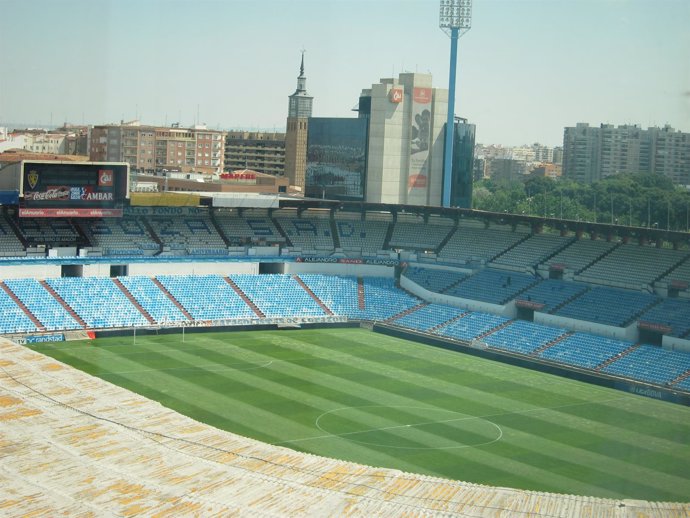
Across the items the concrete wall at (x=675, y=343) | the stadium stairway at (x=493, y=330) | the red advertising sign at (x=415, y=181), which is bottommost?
the stadium stairway at (x=493, y=330)

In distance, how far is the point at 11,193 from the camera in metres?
33.5

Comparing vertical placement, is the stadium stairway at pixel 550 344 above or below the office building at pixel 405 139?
below

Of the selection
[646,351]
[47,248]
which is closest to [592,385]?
[646,351]

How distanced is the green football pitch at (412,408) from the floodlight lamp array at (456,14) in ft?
45.8

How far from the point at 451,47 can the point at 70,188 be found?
16210 mm

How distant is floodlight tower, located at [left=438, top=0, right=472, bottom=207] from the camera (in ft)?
130

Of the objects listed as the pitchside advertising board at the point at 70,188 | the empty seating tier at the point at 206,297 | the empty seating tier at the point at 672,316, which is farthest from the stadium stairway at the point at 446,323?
the pitchside advertising board at the point at 70,188

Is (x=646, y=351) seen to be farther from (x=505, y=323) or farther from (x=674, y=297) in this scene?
(x=505, y=323)

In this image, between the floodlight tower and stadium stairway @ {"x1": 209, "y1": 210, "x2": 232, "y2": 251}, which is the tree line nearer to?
the floodlight tower

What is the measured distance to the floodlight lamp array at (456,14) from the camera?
39406mm

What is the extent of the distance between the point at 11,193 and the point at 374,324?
13.1 m

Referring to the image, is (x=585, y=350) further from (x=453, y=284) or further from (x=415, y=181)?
(x=415, y=181)

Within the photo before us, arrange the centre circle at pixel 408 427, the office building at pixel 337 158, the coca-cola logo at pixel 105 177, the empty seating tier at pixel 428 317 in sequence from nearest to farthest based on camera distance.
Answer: the centre circle at pixel 408 427 → the coca-cola logo at pixel 105 177 → the empty seating tier at pixel 428 317 → the office building at pixel 337 158

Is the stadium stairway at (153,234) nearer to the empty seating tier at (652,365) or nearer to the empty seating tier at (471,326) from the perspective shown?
the empty seating tier at (471,326)
